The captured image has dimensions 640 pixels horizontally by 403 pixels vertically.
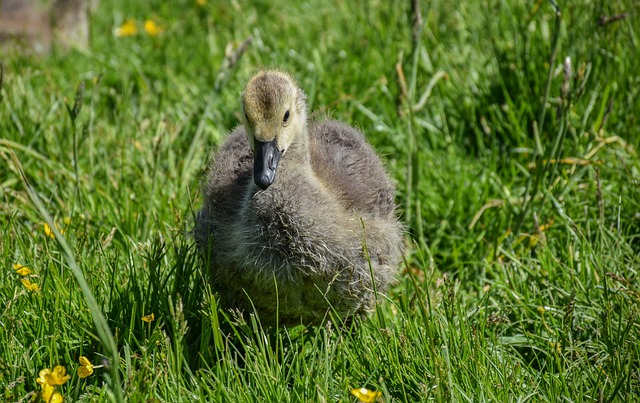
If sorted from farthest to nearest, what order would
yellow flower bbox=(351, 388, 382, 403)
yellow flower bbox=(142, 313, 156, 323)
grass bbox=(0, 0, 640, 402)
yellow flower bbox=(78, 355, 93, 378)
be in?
yellow flower bbox=(142, 313, 156, 323), grass bbox=(0, 0, 640, 402), yellow flower bbox=(78, 355, 93, 378), yellow flower bbox=(351, 388, 382, 403)

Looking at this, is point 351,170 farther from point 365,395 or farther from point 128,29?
point 128,29

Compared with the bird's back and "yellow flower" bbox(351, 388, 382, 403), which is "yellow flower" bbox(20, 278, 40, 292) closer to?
the bird's back

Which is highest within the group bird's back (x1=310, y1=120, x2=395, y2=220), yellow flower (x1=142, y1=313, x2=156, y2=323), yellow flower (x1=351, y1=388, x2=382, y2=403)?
bird's back (x1=310, y1=120, x2=395, y2=220)

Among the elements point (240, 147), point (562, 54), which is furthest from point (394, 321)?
point (562, 54)

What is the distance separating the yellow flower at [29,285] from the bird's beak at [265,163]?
3.55 feet

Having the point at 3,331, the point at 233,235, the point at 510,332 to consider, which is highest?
the point at 233,235

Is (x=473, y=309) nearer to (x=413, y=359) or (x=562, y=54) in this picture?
(x=413, y=359)

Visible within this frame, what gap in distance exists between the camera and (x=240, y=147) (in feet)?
12.9

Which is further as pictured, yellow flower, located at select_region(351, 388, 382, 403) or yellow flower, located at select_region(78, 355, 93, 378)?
yellow flower, located at select_region(78, 355, 93, 378)

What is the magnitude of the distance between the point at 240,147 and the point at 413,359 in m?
1.39

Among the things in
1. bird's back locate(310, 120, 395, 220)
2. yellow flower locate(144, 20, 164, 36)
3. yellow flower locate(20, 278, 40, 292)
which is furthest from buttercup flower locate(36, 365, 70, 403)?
yellow flower locate(144, 20, 164, 36)

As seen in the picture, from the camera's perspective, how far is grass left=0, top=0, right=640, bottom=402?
3.15 metres

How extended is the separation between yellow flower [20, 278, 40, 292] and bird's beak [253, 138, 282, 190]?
1081mm

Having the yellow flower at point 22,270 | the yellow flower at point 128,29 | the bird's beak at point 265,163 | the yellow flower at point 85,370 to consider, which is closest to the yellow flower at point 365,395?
the bird's beak at point 265,163
